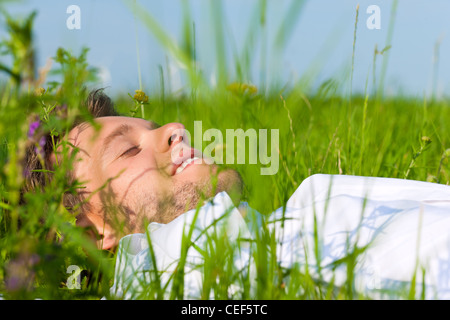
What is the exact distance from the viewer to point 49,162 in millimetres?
2088

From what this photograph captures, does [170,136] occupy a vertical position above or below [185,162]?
above

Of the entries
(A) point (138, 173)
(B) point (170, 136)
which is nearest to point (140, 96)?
(B) point (170, 136)

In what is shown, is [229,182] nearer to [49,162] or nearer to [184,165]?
[184,165]

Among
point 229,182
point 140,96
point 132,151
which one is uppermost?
point 140,96

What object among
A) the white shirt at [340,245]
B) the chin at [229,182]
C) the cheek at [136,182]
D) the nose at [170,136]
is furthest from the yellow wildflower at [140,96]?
the white shirt at [340,245]

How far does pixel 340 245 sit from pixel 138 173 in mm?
926

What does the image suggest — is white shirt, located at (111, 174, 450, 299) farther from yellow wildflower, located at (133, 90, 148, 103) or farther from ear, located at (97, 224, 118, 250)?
yellow wildflower, located at (133, 90, 148, 103)

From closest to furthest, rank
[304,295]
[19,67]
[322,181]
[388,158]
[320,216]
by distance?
[19,67], [304,295], [320,216], [322,181], [388,158]

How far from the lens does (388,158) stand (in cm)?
253

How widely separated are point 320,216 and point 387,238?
22cm

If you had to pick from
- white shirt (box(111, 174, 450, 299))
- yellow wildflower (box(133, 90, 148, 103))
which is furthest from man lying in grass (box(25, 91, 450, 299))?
yellow wildflower (box(133, 90, 148, 103))

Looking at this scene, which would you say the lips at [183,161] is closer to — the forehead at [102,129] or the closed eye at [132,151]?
the closed eye at [132,151]

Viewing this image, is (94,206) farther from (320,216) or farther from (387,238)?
(387,238)

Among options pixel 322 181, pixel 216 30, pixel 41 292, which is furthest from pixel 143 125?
pixel 216 30
